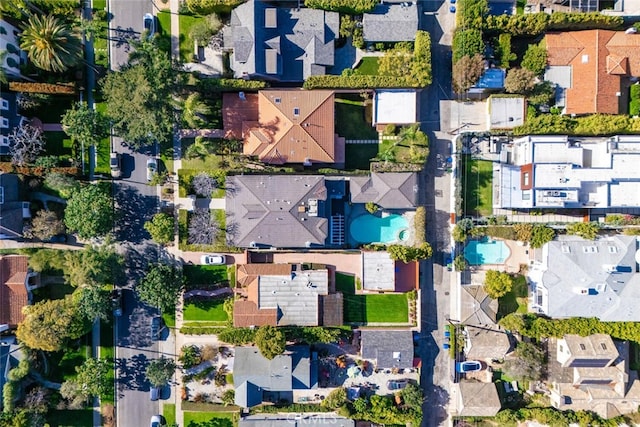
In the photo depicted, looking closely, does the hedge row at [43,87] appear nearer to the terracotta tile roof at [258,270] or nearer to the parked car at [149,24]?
the parked car at [149,24]

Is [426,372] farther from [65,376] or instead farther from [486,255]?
[65,376]

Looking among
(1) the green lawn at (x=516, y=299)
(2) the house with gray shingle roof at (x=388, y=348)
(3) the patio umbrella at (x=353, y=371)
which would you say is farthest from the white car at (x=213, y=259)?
(1) the green lawn at (x=516, y=299)

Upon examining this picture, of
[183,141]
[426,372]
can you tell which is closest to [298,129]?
[183,141]

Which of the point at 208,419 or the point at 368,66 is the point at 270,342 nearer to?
the point at 208,419

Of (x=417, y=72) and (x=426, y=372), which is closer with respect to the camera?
(x=417, y=72)

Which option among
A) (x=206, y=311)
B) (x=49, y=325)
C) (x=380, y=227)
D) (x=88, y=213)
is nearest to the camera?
(x=49, y=325)

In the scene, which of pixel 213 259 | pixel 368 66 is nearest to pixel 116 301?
pixel 213 259
